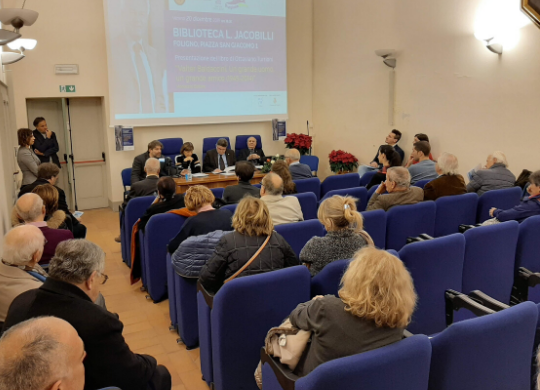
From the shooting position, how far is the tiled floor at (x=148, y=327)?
9.85ft

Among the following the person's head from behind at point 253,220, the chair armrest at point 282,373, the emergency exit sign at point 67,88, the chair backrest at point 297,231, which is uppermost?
the emergency exit sign at point 67,88

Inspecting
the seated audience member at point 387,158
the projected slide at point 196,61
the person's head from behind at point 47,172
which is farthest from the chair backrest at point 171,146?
the seated audience member at point 387,158

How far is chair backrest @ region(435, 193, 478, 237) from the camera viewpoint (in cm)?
399

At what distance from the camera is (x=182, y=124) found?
328 inches

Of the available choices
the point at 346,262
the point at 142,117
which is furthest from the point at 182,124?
the point at 346,262

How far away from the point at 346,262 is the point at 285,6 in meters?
7.70

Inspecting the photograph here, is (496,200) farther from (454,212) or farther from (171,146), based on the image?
(171,146)

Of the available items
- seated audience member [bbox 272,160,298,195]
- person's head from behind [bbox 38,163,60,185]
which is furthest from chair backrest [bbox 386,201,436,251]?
person's head from behind [bbox 38,163,60,185]

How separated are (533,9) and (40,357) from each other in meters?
5.97

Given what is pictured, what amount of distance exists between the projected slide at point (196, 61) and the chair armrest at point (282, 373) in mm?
6687

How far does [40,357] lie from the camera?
1250 mm

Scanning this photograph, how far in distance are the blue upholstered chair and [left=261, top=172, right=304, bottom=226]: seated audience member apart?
210 cm

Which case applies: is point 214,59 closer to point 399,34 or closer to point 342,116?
point 342,116

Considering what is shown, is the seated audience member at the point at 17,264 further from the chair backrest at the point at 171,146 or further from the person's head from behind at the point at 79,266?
the chair backrest at the point at 171,146
